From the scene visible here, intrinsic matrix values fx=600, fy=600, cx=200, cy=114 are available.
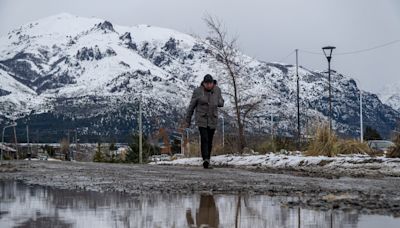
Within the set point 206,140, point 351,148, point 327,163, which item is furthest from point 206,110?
point 351,148

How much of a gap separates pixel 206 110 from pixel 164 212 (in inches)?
303

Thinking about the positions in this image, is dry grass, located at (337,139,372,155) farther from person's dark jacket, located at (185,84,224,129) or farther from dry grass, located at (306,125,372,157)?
person's dark jacket, located at (185,84,224,129)

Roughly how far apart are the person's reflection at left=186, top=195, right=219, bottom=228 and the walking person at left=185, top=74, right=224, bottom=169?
6912 mm

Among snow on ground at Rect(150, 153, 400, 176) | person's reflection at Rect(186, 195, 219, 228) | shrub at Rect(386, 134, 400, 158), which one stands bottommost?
person's reflection at Rect(186, 195, 219, 228)

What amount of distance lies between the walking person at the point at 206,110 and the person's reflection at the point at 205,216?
272 inches

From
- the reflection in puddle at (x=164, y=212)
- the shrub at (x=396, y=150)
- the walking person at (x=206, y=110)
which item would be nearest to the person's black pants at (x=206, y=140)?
the walking person at (x=206, y=110)

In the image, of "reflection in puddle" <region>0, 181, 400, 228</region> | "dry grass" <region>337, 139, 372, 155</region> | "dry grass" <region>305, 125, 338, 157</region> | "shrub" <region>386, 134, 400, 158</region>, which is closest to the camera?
"reflection in puddle" <region>0, 181, 400, 228</region>

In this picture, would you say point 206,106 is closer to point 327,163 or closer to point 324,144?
point 327,163

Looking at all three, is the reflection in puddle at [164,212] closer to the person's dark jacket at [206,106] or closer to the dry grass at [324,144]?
the person's dark jacket at [206,106]

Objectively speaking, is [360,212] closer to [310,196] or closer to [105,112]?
[310,196]

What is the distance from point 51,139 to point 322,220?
143190 mm

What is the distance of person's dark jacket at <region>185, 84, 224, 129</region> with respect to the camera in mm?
11969

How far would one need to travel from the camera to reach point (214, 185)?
6.59 m

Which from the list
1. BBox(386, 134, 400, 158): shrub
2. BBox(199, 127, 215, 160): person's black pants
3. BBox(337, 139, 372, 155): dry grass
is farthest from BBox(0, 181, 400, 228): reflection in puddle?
BBox(337, 139, 372, 155): dry grass
